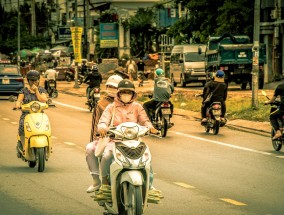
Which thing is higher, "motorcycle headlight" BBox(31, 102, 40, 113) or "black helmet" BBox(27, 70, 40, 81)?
"black helmet" BBox(27, 70, 40, 81)

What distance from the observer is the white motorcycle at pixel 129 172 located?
10227mm

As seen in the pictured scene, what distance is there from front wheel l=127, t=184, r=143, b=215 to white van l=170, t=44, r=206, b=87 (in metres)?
40.0

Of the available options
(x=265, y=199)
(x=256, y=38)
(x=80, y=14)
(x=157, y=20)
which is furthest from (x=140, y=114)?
(x=80, y=14)

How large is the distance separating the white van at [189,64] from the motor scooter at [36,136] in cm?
3364

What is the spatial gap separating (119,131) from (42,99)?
679cm

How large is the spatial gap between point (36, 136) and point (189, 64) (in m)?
35.3

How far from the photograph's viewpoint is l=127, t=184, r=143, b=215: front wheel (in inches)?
401

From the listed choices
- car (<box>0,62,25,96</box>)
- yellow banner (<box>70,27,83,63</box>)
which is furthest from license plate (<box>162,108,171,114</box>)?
yellow banner (<box>70,27,83,63</box>)

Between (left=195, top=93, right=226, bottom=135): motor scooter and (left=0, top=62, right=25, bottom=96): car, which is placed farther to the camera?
(left=0, top=62, right=25, bottom=96): car

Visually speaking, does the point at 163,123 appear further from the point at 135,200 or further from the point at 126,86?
the point at 135,200

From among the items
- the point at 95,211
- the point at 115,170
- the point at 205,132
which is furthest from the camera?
the point at 205,132

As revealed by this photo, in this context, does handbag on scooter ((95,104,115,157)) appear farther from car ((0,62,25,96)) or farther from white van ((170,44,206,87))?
white van ((170,44,206,87))

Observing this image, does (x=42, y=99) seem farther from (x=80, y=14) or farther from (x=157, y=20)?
(x=80, y=14)

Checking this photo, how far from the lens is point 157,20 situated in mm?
77125
